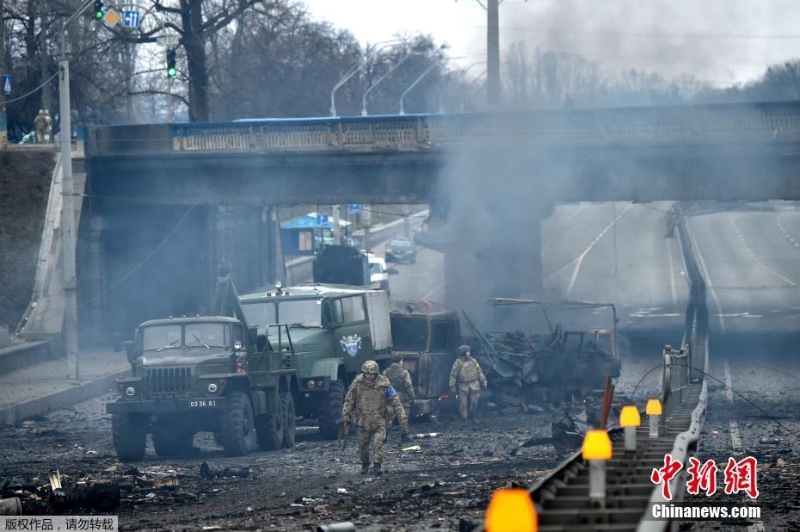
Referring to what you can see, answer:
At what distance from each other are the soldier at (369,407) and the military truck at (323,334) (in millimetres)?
3636

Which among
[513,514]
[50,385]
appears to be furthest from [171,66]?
[513,514]

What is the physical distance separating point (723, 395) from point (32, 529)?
1647 centimetres

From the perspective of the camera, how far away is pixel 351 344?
21078mm

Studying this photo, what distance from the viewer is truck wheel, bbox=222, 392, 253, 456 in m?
17.3

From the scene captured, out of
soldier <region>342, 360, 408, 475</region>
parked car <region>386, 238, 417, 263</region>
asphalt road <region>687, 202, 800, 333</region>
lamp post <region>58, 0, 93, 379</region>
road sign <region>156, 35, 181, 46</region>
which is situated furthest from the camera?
parked car <region>386, 238, 417, 263</region>

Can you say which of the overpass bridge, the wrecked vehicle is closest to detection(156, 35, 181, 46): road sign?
the overpass bridge

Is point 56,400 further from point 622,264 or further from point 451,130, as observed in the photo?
point 622,264

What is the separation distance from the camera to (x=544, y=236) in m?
71.8

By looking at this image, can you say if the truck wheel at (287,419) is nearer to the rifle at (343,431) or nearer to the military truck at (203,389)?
the military truck at (203,389)

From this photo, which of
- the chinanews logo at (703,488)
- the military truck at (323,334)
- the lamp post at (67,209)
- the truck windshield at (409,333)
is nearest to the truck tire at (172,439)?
the military truck at (323,334)

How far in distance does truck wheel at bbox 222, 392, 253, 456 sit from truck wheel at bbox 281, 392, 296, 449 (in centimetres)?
96

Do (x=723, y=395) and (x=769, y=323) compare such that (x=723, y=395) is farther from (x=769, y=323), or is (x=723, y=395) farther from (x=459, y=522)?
(x=769, y=323)

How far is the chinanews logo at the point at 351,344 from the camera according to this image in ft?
68.4

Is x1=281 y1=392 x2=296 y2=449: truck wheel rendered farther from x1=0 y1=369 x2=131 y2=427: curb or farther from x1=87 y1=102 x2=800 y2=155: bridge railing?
x1=87 y1=102 x2=800 y2=155: bridge railing
